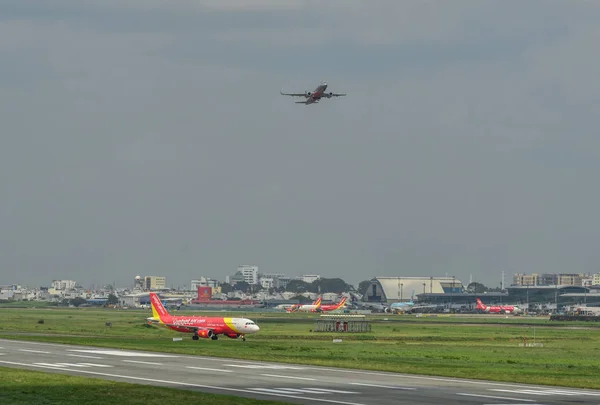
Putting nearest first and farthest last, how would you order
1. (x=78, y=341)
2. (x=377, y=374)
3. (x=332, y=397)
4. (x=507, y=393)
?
(x=332, y=397), (x=507, y=393), (x=377, y=374), (x=78, y=341)

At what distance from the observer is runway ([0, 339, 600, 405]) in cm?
5041

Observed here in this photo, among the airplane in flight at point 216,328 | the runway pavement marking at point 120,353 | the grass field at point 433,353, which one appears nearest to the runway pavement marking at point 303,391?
the grass field at point 433,353

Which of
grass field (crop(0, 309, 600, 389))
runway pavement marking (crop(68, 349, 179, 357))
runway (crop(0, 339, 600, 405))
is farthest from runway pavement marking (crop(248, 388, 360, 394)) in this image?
runway pavement marking (crop(68, 349, 179, 357))

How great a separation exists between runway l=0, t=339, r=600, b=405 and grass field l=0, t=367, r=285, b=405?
94.5 inches

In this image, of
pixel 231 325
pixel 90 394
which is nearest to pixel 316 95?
pixel 231 325

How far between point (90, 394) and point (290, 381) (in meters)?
13.8

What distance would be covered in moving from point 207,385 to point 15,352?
32376mm

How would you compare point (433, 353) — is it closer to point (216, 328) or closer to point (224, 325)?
point (224, 325)

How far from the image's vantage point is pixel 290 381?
59.6 metres

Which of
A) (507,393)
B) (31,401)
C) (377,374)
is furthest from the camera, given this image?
(377,374)

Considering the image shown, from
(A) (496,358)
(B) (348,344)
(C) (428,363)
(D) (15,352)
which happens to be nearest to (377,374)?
(C) (428,363)

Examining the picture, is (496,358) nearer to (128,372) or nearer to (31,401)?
(128,372)

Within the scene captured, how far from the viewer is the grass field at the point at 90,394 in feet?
154

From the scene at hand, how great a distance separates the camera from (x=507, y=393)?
53.6 m
